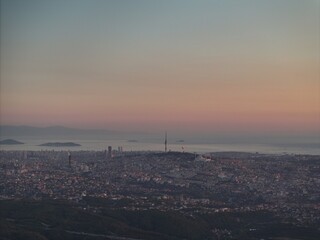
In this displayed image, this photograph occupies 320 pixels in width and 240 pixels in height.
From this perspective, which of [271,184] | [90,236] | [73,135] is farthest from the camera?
[73,135]

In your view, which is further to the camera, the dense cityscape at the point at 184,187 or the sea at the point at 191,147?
the sea at the point at 191,147

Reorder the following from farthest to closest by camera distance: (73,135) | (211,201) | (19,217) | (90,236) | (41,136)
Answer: (73,135), (41,136), (211,201), (19,217), (90,236)

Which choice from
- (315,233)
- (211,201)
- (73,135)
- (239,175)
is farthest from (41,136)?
(315,233)

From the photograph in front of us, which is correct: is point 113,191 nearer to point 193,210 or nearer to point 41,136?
point 193,210

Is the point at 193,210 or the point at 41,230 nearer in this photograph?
the point at 41,230

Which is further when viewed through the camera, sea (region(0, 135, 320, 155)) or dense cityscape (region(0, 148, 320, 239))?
sea (region(0, 135, 320, 155))

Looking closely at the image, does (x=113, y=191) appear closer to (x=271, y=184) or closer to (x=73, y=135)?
(x=271, y=184)

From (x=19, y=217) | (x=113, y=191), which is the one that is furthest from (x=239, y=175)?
(x=19, y=217)

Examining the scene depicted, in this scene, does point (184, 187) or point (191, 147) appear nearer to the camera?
point (184, 187)
